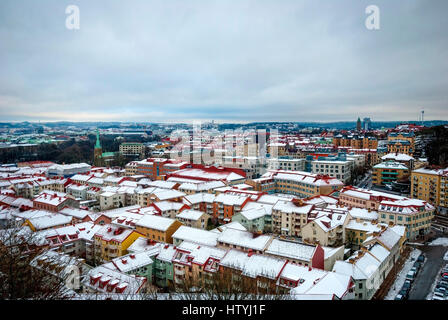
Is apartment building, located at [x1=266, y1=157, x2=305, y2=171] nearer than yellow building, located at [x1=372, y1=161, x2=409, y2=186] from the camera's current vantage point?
No

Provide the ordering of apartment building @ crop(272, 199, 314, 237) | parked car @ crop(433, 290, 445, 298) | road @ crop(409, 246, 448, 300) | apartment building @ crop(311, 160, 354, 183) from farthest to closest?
apartment building @ crop(311, 160, 354, 183) → apartment building @ crop(272, 199, 314, 237) → road @ crop(409, 246, 448, 300) → parked car @ crop(433, 290, 445, 298)

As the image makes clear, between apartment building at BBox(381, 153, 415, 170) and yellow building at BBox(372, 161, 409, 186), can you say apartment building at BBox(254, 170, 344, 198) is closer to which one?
yellow building at BBox(372, 161, 409, 186)

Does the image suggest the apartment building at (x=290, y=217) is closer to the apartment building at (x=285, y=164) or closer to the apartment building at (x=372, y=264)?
the apartment building at (x=372, y=264)

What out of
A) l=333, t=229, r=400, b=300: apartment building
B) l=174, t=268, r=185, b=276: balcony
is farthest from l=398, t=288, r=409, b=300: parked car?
l=174, t=268, r=185, b=276: balcony

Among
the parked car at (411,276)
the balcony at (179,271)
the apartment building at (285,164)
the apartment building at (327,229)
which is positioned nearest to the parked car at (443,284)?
the parked car at (411,276)

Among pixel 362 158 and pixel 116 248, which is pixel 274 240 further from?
pixel 362 158
